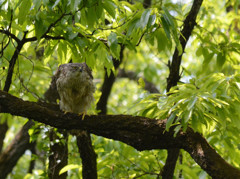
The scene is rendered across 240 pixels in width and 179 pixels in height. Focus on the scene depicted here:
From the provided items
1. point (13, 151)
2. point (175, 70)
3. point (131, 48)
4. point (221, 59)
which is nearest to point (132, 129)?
point (131, 48)

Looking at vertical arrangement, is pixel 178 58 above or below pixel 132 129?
above

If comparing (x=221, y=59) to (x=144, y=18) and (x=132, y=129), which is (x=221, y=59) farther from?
(x=144, y=18)

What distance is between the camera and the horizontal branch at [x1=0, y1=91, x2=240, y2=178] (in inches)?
101

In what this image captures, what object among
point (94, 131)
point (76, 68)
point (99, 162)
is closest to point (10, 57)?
point (76, 68)

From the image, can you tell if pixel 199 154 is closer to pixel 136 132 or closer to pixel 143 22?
pixel 136 132

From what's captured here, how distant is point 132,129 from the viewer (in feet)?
9.07

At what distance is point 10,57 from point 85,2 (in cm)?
126

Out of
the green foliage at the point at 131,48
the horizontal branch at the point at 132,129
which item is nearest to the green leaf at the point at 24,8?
the green foliage at the point at 131,48

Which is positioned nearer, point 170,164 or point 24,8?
point 24,8

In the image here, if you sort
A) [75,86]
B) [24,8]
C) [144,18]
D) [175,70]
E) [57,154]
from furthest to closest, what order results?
[57,154] < [75,86] < [175,70] < [24,8] < [144,18]

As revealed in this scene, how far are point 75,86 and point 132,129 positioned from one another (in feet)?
4.29

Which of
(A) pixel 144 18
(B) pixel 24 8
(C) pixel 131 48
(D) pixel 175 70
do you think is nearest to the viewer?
(A) pixel 144 18

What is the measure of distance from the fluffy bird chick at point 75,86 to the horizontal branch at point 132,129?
0.93 m

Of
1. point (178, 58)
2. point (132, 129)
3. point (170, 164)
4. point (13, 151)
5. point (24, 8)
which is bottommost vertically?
point (13, 151)
